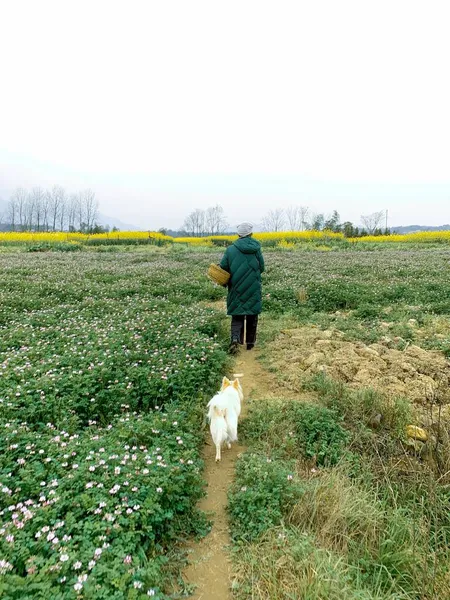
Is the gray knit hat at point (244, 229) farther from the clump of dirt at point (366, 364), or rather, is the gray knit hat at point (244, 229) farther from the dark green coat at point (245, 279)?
the clump of dirt at point (366, 364)

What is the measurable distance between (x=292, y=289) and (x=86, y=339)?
6.22 m

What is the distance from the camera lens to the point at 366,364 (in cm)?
589

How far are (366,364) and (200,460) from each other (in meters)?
3.38

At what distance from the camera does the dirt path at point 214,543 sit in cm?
262

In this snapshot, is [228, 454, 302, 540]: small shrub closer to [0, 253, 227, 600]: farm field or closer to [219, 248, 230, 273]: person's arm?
[0, 253, 227, 600]: farm field

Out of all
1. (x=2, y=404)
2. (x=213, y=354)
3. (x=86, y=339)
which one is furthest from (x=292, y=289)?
(x=2, y=404)

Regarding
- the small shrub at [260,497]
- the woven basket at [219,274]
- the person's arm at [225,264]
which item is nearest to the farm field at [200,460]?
the small shrub at [260,497]

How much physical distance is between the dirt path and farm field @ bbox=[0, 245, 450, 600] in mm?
97

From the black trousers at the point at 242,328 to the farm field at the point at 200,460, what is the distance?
0.31 m

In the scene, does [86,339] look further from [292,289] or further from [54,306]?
[292,289]

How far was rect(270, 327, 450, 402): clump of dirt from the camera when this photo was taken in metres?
5.34

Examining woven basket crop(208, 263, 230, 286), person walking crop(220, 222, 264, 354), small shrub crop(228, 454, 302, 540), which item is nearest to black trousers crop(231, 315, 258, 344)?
person walking crop(220, 222, 264, 354)

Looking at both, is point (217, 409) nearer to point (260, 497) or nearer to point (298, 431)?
point (260, 497)

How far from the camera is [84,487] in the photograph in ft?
9.88
